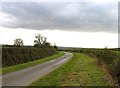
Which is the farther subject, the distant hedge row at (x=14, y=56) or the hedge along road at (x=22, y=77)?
the distant hedge row at (x=14, y=56)

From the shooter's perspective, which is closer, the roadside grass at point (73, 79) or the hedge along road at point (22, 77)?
the hedge along road at point (22, 77)

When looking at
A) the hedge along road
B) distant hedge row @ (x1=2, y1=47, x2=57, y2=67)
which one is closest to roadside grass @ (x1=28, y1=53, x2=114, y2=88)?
the hedge along road

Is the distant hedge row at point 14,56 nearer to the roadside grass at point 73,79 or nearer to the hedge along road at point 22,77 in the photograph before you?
the hedge along road at point 22,77

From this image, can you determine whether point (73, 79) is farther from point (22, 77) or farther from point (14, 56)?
point (14, 56)

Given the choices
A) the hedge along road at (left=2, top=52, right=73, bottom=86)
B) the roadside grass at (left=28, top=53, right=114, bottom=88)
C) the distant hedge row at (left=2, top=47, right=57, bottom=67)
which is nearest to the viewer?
the hedge along road at (left=2, top=52, right=73, bottom=86)

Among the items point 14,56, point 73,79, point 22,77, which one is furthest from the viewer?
point 14,56

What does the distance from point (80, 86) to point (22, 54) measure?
2642 centimetres

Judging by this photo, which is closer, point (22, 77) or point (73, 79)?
point (73, 79)

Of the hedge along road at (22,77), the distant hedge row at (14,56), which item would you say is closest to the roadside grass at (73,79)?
the hedge along road at (22,77)

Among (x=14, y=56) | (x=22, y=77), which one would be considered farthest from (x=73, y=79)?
(x=14, y=56)

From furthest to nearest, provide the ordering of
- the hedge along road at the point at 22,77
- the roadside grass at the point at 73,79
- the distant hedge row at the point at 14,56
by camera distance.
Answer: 1. the distant hedge row at the point at 14,56
2. the roadside grass at the point at 73,79
3. the hedge along road at the point at 22,77

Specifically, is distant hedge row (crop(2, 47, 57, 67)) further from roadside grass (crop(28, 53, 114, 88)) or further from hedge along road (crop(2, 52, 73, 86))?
roadside grass (crop(28, 53, 114, 88))

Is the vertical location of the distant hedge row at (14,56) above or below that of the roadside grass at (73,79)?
above

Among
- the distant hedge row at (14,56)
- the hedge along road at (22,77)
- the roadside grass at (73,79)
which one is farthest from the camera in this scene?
the distant hedge row at (14,56)
